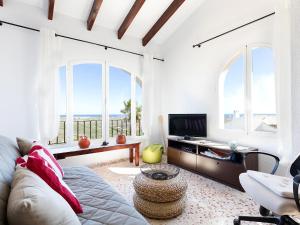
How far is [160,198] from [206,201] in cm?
74

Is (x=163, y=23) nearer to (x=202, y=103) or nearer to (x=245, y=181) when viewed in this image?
(x=202, y=103)

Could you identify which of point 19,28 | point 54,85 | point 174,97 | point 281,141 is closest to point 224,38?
point 174,97

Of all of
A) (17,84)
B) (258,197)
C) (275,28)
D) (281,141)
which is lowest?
(258,197)

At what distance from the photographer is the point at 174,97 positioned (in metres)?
4.34

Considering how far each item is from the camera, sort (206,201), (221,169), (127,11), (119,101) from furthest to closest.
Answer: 1. (119,101)
2. (127,11)
3. (221,169)
4. (206,201)

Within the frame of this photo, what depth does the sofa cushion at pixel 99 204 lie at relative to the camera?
1133mm

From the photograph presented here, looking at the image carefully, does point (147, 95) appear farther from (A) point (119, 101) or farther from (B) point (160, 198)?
(B) point (160, 198)

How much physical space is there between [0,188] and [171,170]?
5.66 feet

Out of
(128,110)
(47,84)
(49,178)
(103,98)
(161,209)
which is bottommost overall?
(161,209)

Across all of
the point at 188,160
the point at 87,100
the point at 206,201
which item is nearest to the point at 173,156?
the point at 188,160

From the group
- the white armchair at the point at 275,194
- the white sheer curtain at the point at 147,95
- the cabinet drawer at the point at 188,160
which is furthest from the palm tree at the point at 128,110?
the white armchair at the point at 275,194

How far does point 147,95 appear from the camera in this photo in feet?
13.9

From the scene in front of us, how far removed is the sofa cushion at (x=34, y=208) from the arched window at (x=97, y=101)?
283 cm

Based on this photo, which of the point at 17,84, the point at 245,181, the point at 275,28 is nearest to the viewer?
the point at 245,181
